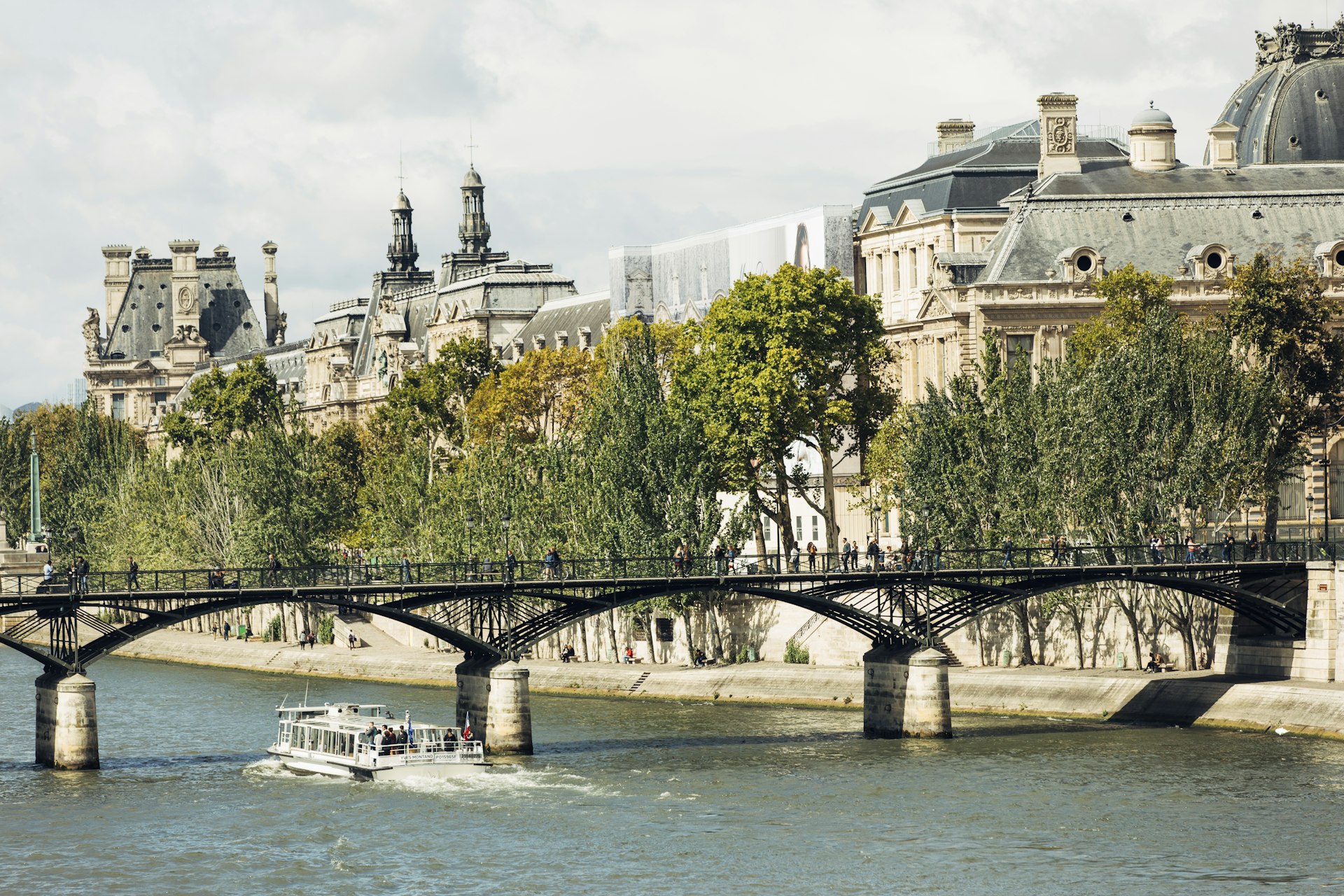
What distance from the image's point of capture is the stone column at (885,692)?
8644 centimetres

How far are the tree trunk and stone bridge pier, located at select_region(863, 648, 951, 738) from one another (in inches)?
476

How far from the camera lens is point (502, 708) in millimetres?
83625

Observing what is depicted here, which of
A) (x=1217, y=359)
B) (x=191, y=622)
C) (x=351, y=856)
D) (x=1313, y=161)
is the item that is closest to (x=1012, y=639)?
(x=1217, y=359)

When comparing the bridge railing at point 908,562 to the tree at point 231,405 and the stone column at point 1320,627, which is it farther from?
the tree at point 231,405

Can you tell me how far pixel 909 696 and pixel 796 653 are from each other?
66.3 ft

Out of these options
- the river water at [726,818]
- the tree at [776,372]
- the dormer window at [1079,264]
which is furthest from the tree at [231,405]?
the river water at [726,818]

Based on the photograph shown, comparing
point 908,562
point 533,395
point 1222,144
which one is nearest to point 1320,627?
point 908,562

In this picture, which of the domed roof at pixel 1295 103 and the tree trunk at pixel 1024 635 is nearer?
the tree trunk at pixel 1024 635

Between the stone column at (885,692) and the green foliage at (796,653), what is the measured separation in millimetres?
17035

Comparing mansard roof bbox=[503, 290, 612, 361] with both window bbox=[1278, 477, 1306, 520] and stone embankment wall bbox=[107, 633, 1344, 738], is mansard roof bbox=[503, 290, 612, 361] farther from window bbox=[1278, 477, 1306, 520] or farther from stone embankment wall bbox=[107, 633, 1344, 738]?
window bbox=[1278, 477, 1306, 520]

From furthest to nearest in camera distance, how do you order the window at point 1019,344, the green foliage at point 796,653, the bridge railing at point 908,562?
the window at point 1019,344 → the green foliage at point 796,653 → the bridge railing at point 908,562

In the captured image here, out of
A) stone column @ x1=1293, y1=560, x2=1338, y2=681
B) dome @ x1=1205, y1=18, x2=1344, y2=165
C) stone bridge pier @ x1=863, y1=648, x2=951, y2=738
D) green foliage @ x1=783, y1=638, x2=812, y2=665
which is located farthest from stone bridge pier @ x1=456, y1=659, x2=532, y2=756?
dome @ x1=1205, y1=18, x2=1344, y2=165

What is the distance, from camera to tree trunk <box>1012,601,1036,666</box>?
98.4 meters

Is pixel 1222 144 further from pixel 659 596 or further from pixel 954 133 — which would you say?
pixel 659 596
